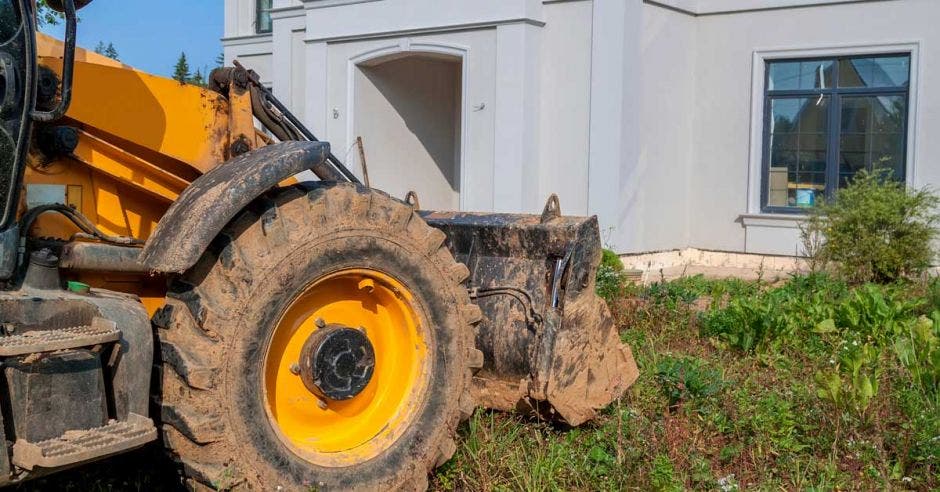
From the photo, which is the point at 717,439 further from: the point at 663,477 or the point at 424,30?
the point at 424,30

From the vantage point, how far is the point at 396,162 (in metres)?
15.0

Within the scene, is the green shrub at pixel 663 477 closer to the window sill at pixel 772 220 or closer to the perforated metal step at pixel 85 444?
the perforated metal step at pixel 85 444

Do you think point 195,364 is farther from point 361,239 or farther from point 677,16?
point 677,16

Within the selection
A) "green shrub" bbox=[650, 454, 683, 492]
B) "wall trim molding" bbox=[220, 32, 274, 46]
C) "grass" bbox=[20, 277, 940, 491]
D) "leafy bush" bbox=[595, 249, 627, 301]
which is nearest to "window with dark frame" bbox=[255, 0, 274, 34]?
"wall trim molding" bbox=[220, 32, 274, 46]

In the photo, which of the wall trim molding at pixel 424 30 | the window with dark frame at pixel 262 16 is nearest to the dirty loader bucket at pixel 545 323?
the wall trim molding at pixel 424 30

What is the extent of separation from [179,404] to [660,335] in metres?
4.60

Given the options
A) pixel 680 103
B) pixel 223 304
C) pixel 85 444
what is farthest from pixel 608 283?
pixel 85 444

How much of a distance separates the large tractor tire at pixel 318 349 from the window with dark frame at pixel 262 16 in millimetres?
14621

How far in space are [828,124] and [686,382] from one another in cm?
804

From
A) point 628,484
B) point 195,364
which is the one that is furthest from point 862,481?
point 195,364

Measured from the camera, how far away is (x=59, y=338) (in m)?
3.25

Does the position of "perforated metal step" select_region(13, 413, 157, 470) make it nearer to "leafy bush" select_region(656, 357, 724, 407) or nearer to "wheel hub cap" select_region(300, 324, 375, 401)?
"wheel hub cap" select_region(300, 324, 375, 401)

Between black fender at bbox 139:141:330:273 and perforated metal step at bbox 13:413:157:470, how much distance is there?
54 cm

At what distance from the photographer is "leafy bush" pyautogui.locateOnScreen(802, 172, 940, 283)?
34.0 feet
